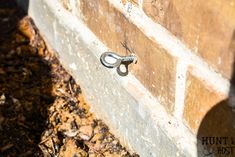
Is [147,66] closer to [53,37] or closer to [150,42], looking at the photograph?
[150,42]

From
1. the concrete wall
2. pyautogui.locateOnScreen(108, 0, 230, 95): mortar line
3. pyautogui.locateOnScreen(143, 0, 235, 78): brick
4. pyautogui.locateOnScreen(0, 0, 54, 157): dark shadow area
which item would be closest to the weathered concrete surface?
the concrete wall

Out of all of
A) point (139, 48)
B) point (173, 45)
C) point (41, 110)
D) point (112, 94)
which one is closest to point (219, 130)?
point (173, 45)

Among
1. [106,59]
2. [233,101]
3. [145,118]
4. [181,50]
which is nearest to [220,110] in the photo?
[233,101]

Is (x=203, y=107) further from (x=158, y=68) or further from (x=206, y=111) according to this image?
(x=158, y=68)

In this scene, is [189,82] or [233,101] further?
[189,82]

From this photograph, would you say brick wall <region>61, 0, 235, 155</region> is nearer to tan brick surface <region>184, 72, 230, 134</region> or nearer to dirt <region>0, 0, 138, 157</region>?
tan brick surface <region>184, 72, 230, 134</region>

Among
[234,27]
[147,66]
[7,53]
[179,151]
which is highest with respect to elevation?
[234,27]
